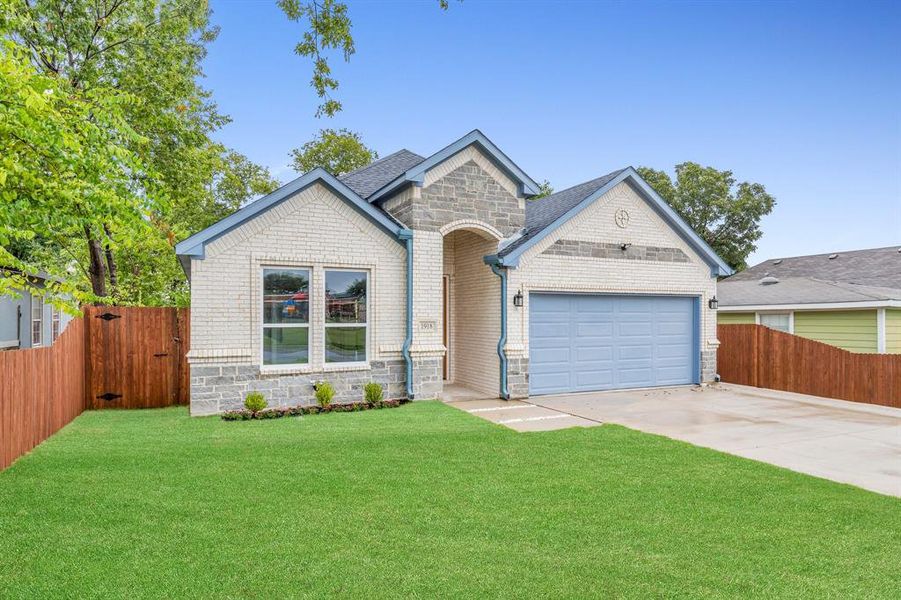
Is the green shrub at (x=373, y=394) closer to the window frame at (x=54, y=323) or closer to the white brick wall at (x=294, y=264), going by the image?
the white brick wall at (x=294, y=264)

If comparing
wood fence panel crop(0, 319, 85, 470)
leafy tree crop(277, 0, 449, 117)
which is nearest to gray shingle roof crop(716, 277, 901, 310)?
leafy tree crop(277, 0, 449, 117)

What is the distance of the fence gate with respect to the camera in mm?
11113

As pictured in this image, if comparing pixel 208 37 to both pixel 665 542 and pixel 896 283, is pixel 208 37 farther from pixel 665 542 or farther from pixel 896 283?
pixel 896 283

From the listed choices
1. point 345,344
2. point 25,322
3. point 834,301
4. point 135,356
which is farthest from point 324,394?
point 834,301

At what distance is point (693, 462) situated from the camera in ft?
22.7

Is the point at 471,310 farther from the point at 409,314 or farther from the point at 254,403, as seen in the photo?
the point at 254,403

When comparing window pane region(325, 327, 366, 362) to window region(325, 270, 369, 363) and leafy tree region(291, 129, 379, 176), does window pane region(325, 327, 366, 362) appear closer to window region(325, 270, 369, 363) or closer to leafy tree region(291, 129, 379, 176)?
window region(325, 270, 369, 363)

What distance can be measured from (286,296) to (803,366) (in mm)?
12577

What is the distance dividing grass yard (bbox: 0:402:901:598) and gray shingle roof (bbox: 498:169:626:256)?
587 centimetres

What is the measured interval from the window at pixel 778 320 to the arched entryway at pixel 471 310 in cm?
1063

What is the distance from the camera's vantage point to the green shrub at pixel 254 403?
9781 millimetres

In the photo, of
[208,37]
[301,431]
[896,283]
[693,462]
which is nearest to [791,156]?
[896,283]

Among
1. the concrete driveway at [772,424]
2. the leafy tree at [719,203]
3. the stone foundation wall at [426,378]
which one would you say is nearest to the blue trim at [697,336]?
the concrete driveway at [772,424]

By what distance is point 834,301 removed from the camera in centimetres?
1538
